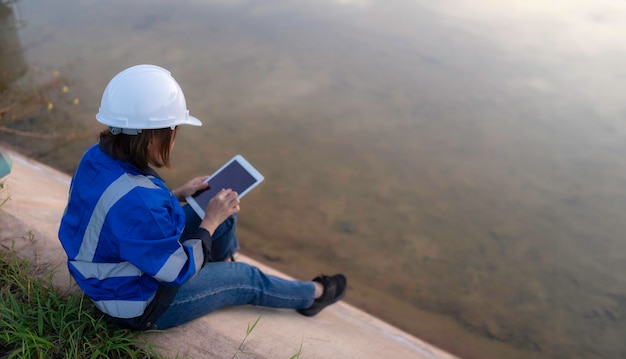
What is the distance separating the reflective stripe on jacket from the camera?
1.87 metres

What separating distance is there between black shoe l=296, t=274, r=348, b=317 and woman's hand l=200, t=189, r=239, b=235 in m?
0.88

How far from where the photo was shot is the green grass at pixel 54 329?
212cm

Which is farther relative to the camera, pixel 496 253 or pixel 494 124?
pixel 494 124

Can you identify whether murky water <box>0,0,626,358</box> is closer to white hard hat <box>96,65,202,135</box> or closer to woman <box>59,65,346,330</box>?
woman <box>59,65,346,330</box>

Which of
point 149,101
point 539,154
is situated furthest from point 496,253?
point 149,101

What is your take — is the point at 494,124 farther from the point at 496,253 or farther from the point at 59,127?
the point at 59,127

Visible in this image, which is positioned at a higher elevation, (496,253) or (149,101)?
(149,101)

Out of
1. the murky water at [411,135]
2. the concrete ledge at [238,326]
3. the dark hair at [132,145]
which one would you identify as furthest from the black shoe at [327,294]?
the dark hair at [132,145]

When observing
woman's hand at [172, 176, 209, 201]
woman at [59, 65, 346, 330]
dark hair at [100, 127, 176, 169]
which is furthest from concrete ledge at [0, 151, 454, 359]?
dark hair at [100, 127, 176, 169]

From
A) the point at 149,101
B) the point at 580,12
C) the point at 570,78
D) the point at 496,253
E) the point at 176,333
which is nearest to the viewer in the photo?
the point at 149,101

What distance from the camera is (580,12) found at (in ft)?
20.3

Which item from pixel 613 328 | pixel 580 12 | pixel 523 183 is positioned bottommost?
pixel 613 328

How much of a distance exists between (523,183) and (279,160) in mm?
1899

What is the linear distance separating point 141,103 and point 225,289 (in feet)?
2.94
